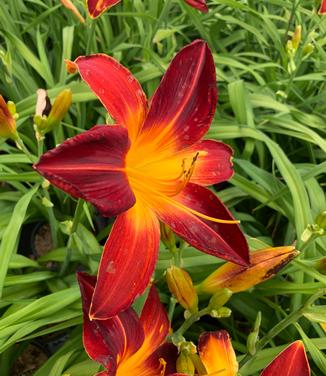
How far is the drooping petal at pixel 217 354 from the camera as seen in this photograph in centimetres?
75

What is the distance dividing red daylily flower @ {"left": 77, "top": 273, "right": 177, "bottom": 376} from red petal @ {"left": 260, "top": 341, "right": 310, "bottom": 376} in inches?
5.6

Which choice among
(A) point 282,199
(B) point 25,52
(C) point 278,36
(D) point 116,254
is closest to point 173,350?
(D) point 116,254

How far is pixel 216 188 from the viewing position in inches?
58.9

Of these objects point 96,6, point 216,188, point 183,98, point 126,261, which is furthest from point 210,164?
point 216,188

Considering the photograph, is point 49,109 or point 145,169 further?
point 49,109

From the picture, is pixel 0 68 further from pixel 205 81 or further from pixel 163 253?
pixel 205 81

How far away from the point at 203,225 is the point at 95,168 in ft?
0.66

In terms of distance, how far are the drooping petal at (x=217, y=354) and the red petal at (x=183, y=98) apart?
0.29 meters

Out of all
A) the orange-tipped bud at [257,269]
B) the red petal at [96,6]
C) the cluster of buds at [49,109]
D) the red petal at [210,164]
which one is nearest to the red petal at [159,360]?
the orange-tipped bud at [257,269]

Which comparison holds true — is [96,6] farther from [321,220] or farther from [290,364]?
[290,364]

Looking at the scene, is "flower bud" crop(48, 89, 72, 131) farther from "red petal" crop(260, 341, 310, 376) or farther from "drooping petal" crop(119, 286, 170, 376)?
"red petal" crop(260, 341, 310, 376)

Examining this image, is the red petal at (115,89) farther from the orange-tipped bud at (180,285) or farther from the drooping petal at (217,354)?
the drooping petal at (217,354)

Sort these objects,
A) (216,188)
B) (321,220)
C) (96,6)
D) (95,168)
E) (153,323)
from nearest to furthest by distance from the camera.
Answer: (95,168), (153,323), (321,220), (96,6), (216,188)

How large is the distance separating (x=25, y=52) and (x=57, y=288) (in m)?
0.66
